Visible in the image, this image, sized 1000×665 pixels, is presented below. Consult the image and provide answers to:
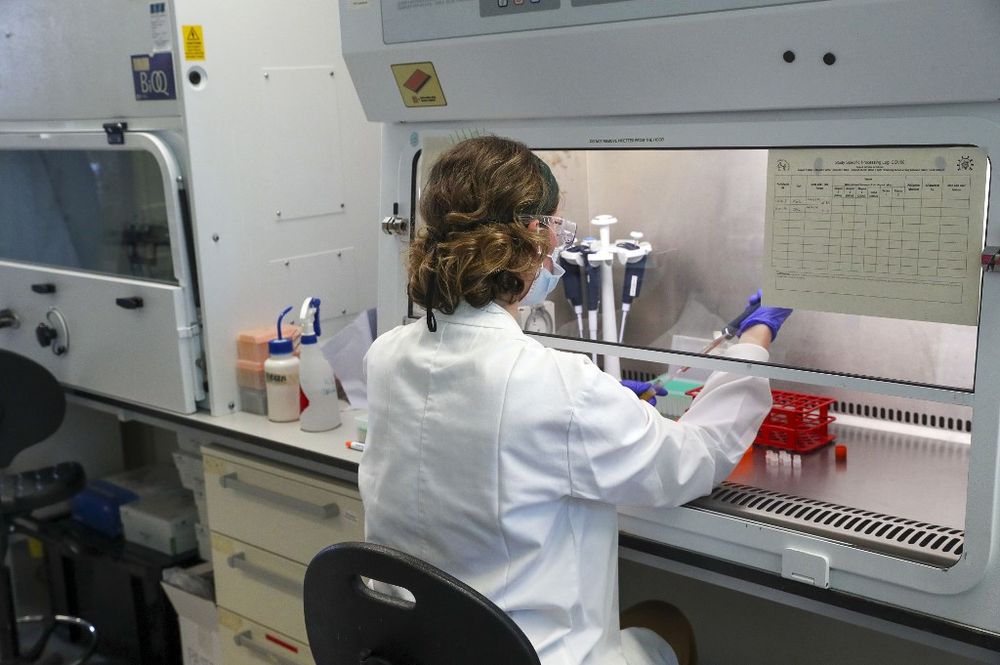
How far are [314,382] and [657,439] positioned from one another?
99 cm

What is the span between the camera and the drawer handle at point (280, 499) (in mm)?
2002

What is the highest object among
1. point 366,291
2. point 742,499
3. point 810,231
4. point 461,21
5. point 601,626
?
point 461,21

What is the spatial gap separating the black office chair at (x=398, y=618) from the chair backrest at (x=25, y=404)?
4.61 ft

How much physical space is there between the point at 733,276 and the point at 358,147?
1.13 meters

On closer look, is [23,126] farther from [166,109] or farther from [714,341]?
[714,341]

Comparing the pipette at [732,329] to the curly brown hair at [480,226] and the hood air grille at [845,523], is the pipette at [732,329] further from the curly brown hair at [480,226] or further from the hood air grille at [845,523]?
the curly brown hair at [480,226]

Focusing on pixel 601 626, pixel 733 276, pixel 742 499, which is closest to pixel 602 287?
pixel 733 276

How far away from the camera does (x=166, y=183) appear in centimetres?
221

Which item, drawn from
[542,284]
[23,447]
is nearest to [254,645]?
[23,447]

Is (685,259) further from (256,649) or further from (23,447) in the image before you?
(23,447)

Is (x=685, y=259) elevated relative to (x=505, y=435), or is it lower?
elevated

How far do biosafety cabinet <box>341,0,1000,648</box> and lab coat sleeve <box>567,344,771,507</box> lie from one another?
0.19 ft

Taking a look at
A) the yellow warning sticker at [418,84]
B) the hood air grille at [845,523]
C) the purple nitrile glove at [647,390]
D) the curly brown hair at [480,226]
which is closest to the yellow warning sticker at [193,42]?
the yellow warning sticker at [418,84]

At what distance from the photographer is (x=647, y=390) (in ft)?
5.91
